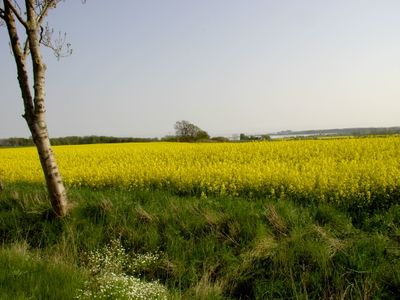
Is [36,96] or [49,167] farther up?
[36,96]

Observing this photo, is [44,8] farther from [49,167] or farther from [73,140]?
[73,140]

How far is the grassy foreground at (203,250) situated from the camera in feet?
18.0

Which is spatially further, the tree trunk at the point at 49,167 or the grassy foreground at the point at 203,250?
the tree trunk at the point at 49,167

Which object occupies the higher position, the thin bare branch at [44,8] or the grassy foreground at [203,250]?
the thin bare branch at [44,8]

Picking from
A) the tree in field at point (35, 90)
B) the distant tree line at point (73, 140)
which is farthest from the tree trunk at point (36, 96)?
the distant tree line at point (73, 140)

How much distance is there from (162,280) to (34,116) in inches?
174

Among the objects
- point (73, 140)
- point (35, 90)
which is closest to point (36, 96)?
point (35, 90)

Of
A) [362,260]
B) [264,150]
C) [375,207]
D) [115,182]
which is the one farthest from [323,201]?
[264,150]

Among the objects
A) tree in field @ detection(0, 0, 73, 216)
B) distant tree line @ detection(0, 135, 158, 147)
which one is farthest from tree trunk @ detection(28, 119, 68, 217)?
distant tree line @ detection(0, 135, 158, 147)

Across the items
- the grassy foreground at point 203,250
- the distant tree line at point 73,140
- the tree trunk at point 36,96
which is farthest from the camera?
the distant tree line at point 73,140

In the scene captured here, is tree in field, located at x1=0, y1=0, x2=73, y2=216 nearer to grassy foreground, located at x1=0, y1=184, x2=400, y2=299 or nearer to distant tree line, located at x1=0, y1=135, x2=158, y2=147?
grassy foreground, located at x1=0, y1=184, x2=400, y2=299

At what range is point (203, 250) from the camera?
6973 millimetres

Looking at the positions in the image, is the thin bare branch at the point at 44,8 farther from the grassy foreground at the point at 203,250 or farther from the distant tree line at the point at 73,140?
the distant tree line at the point at 73,140

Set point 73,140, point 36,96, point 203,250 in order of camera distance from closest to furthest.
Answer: point 203,250 < point 36,96 < point 73,140
